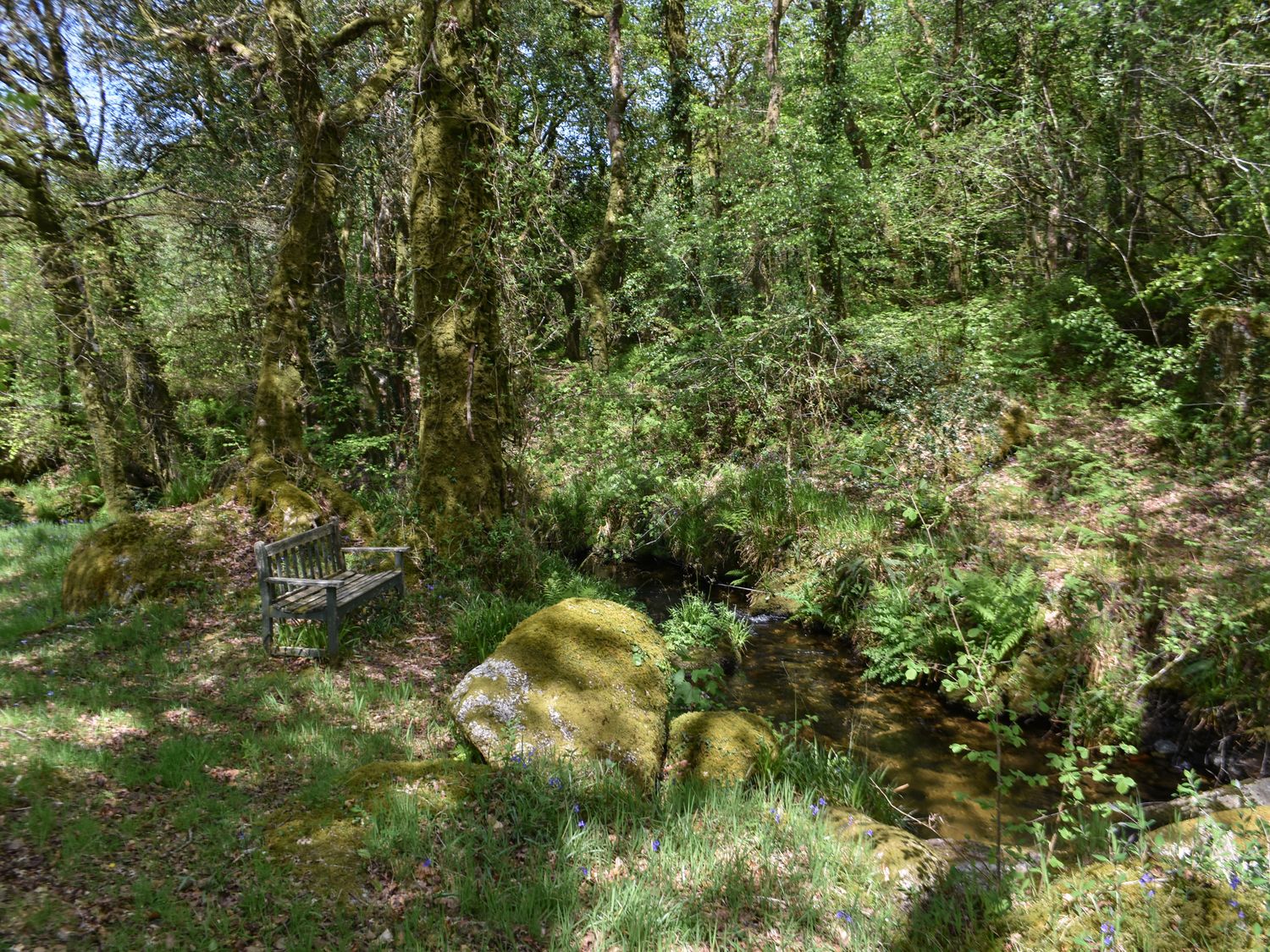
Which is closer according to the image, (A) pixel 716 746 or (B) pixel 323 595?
(A) pixel 716 746

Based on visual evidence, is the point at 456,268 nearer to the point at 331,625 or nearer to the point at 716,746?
the point at 331,625

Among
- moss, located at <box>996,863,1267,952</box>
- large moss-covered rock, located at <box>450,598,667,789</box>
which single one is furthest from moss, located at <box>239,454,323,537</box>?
moss, located at <box>996,863,1267,952</box>

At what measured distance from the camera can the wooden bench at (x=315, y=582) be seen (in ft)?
17.0

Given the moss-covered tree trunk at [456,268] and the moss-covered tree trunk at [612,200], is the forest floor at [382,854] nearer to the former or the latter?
the moss-covered tree trunk at [456,268]

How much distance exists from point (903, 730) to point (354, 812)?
15.4ft

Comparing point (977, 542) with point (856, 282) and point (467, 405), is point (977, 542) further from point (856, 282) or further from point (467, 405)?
point (856, 282)

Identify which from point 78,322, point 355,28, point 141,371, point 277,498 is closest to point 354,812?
point 277,498

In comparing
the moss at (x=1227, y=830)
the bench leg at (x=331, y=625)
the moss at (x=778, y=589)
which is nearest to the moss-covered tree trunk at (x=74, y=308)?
the bench leg at (x=331, y=625)

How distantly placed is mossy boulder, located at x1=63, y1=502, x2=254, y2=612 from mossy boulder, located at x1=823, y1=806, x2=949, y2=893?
19.5 ft

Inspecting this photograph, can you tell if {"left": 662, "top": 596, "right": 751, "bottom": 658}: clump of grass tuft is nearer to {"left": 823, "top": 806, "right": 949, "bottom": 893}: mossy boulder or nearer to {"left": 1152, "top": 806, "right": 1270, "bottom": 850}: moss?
{"left": 823, "top": 806, "right": 949, "bottom": 893}: mossy boulder

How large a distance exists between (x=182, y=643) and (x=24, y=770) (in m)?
2.13

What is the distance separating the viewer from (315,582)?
5.13 metres

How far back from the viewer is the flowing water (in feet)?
15.7

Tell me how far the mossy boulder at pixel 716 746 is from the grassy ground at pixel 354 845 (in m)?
0.24
